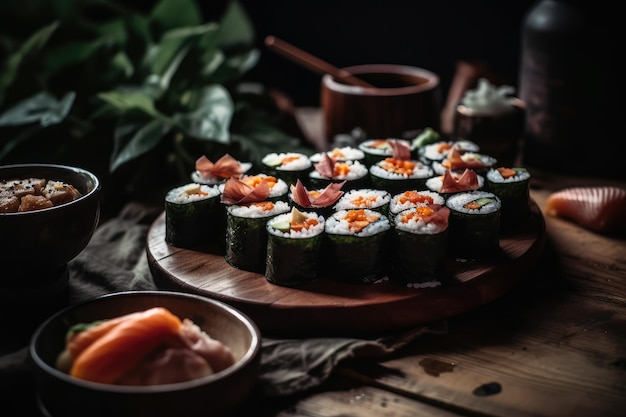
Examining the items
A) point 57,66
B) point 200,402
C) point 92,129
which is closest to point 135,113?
point 92,129

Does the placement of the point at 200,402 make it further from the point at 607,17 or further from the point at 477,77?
the point at 477,77

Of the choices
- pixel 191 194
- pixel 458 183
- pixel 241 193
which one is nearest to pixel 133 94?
pixel 191 194

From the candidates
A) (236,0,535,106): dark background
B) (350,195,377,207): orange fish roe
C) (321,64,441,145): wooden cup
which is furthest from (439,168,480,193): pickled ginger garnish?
(236,0,535,106): dark background

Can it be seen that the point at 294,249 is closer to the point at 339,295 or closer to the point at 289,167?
the point at 339,295

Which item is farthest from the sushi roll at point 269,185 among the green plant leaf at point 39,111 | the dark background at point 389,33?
the dark background at point 389,33

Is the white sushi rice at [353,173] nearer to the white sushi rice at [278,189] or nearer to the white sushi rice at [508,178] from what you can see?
the white sushi rice at [278,189]

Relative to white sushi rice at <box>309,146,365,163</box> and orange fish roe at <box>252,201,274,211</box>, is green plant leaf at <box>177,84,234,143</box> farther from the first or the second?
orange fish roe at <box>252,201,274,211</box>
